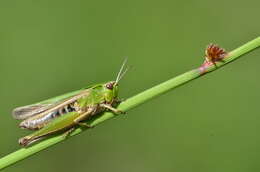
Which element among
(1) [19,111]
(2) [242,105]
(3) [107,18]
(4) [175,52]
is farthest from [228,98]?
(1) [19,111]

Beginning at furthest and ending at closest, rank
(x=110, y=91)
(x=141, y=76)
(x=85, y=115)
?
1. (x=141, y=76)
2. (x=110, y=91)
3. (x=85, y=115)

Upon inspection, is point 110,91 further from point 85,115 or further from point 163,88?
point 163,88

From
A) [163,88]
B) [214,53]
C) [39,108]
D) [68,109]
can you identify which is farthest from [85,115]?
[214,53]

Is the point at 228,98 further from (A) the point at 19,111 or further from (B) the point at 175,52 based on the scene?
(A) the point at 19,111

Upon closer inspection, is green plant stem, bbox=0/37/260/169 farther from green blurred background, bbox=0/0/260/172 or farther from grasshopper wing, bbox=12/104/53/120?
green blurred background, bbox=0/0/260/172

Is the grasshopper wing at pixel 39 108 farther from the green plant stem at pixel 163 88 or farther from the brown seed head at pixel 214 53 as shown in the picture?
the brown seed head at pixel 214 53

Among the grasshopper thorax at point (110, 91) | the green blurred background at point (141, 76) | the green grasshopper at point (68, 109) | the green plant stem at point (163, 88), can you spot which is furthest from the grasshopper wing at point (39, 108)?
the green blurred background at point (141, 76)

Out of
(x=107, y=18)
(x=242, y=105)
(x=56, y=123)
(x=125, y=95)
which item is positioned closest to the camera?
(x=56, y=123)
